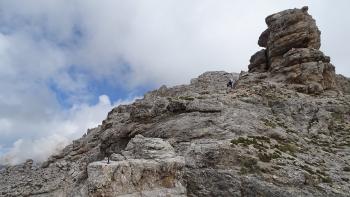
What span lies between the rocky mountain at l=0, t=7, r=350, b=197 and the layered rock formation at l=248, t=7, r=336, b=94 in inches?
6.9

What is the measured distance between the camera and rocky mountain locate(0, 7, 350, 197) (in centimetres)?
3275

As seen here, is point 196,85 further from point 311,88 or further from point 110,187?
point 110,187

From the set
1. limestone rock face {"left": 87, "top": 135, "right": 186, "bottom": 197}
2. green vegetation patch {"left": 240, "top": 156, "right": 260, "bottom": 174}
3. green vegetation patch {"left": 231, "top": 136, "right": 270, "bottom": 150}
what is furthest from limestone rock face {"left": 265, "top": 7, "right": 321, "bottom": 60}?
limestone rock face {"left": 87, "top": 135, "right": 186, "bottom": 197}

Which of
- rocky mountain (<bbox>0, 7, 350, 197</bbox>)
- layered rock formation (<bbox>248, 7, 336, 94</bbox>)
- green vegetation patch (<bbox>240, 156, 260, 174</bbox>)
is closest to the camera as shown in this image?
rocky mountain (<bbox>0, 7, 350, 197</bbox>)

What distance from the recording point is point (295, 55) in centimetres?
6450

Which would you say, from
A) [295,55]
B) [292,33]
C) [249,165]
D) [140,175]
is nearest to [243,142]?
[249,165]

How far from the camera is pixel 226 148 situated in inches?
1433

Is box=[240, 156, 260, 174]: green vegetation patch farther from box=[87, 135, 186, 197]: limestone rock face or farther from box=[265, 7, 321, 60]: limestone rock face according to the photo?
box=[265, 7, 321, 60]: limestone rock face

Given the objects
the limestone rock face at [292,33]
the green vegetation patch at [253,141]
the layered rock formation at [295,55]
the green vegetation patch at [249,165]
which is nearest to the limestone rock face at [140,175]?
the green vegetation patch at [249,165]

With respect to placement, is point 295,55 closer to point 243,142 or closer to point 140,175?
point 243,142

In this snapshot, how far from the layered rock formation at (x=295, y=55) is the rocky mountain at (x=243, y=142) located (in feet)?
0.57

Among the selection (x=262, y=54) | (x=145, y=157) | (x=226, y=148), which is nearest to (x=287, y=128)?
(x=226, y=148)

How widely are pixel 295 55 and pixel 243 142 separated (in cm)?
3122

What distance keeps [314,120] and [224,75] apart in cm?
4589
